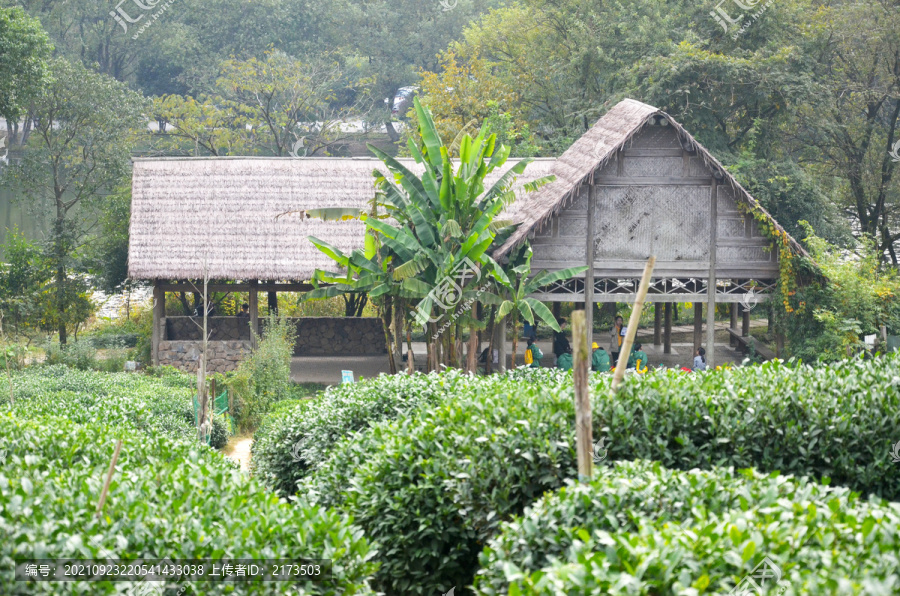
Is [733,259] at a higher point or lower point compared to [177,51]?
lower

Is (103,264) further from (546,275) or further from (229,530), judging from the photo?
(229,530)

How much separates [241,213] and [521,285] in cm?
664

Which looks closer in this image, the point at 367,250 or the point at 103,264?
the point at 367,250

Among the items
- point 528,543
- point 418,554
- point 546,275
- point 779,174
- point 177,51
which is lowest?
point 418,554

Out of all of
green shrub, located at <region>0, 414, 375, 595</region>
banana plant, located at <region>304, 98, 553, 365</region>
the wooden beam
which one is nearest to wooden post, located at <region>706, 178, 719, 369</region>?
banana plant, located at <region>304, 98, 553, 365</region>

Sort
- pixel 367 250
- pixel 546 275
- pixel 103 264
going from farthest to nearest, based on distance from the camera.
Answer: pixel 103 264, pixel 546 275, pixel 367 250

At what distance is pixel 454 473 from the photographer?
5598 millimetres

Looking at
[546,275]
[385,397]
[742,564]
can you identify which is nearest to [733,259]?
[546,275]

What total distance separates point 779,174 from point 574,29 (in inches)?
304

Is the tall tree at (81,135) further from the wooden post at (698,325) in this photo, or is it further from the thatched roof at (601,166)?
the wooden post at (698,325)

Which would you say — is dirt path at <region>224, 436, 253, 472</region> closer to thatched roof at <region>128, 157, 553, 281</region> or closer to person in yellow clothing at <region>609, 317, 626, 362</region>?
thatched roof at <region>128, 157, 553, 281</region>

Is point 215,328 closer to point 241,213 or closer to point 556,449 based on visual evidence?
point 241,213

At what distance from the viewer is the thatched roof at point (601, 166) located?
43.4 ft

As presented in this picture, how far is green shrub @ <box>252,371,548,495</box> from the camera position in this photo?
7691mm
